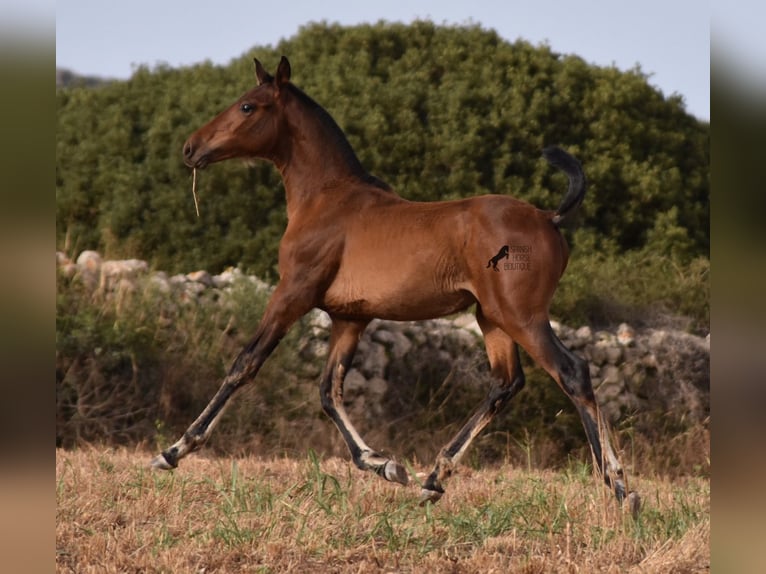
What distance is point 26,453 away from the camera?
2.37 m

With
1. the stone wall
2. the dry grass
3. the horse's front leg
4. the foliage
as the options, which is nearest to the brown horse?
the horse's front leg

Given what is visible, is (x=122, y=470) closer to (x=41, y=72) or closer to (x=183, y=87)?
(x=41, y=72)

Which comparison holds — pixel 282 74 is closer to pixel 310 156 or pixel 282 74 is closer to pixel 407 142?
pixel 310 156

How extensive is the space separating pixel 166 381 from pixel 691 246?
6210 mm

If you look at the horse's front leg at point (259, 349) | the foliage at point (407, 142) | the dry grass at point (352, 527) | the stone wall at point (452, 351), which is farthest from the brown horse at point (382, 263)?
the foliage at point (407, 142)

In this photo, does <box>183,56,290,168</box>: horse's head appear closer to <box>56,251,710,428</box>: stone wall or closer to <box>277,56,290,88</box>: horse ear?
<box>277,56,290,88</box>: horse ear

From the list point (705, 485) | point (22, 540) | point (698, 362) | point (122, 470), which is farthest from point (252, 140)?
point (698, 362)

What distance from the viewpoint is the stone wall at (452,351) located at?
8.82 meters

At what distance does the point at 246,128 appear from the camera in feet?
18.2

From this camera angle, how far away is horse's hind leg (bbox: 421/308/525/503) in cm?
531

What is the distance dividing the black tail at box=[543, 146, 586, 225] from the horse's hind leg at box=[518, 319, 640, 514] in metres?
0.59

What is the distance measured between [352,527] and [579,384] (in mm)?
1329

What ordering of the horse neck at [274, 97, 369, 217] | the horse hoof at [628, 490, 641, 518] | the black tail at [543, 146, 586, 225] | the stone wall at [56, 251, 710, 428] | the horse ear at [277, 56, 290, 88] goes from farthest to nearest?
the stone wall at [56, 251, 710, 428], the horse neck at [274, 97, 369, 217], the horse ear at [277, 56, 290, 88], the black tail at [543, 146, 586, 225], the horse hoof at [628, 490, 641, 518]

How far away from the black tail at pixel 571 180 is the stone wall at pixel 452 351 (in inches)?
153
